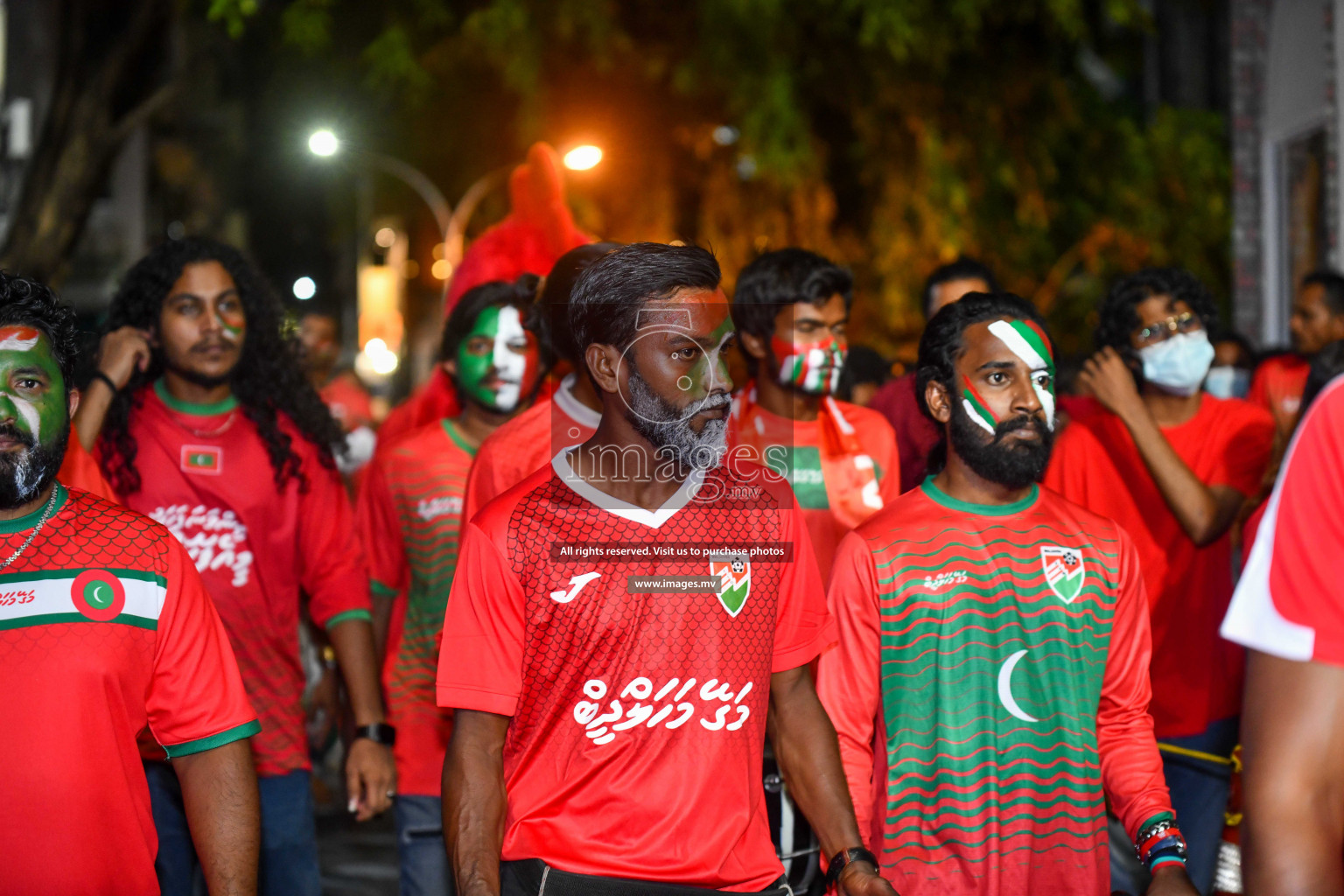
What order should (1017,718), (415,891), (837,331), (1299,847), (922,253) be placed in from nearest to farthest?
(1299,847) → (1017,718) → (415,891) → (837,331) → (922,253)

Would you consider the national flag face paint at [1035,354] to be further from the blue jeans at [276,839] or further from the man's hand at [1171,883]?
the blue jeans at [276,839]

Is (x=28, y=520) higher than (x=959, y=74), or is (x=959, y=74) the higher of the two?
(x=959, y=74)

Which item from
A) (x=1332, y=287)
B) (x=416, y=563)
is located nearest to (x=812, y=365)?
(x=416, y=563)

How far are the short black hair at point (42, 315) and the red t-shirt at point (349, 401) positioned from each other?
6196 mm

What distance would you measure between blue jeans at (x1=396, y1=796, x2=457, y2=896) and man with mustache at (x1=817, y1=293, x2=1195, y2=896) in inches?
71.5

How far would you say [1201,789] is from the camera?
4.96 metres

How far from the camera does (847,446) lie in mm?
5059

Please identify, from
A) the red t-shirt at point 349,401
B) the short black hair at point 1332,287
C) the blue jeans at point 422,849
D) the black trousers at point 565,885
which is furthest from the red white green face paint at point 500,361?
the short black hair at point 1332,287

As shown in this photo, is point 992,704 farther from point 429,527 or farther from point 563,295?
point 429,527

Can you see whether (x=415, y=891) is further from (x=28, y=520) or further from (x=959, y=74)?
(x=959, y=74)

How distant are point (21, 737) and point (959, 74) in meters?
14.9

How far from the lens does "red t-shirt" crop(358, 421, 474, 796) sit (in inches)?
198

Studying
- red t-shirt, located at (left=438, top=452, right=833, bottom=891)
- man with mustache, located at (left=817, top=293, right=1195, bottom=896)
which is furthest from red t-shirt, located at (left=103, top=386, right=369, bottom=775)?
man with mustache, located at (left=817, top=293, right=1195, bottom=896)

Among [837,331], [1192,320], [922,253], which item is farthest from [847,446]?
[922,253]
